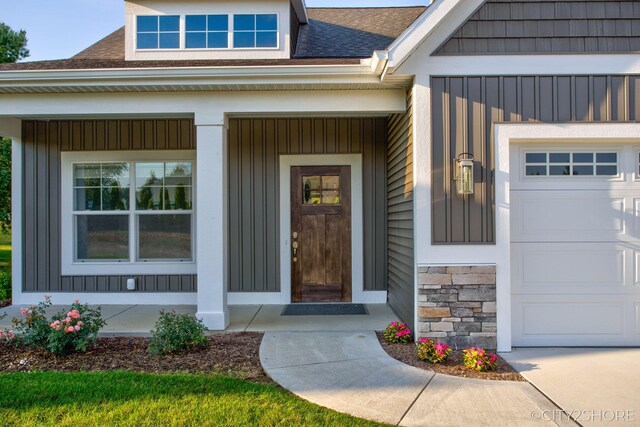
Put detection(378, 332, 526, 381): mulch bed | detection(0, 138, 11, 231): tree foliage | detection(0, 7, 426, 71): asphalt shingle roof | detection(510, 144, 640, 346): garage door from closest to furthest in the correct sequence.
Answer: detection(378, 332, 526, 381): mulch bed, detection(510, 144, 640, 346): garage door, detection(0, 7, 426, 71): asphalt shingle roof, detection(0, 138, 11, 231): tree foliage

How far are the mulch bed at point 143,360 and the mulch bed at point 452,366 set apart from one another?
1.35 metres

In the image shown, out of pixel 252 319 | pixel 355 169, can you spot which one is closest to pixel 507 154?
pixel 355 169

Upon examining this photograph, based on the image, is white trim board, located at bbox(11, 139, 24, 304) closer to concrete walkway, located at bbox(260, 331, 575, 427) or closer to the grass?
the grass

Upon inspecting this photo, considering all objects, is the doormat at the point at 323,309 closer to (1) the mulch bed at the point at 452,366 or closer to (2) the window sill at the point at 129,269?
(1) the mulch bed at the point at 452,366

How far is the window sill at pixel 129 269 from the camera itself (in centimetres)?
675

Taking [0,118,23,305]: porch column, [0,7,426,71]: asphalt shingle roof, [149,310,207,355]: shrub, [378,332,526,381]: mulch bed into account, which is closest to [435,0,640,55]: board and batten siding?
[0,7,426,71]: asphalt shingle roof

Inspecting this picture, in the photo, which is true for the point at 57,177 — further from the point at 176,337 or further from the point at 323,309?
the point at 323,309

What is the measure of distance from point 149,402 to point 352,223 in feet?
13.4

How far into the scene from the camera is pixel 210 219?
17.1 feet

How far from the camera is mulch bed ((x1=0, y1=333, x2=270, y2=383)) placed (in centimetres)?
394

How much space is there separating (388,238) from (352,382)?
10.7ft

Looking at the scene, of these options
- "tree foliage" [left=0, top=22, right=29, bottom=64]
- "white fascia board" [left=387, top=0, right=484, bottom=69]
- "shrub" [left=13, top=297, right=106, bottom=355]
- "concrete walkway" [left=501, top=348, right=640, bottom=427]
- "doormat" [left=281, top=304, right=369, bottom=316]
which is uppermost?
"tree foliage" [left=0, top=22, right=29, bottom=64]

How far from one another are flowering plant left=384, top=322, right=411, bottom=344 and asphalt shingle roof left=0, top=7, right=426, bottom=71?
3679mm

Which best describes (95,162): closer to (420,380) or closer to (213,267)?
(213,267)
